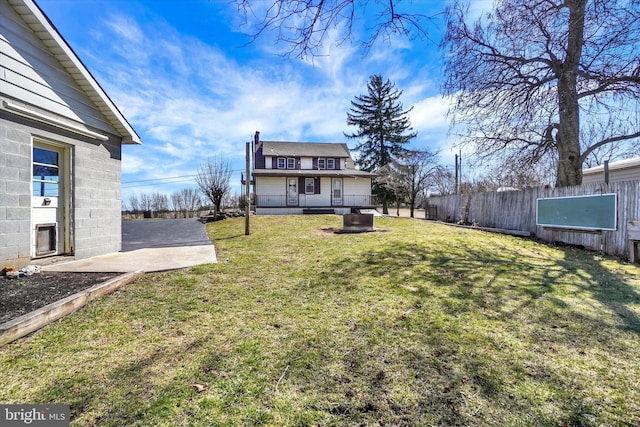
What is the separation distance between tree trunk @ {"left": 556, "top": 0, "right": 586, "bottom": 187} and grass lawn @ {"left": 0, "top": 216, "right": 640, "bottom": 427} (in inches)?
245

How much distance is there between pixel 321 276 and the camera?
546cm

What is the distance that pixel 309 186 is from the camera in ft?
76.9

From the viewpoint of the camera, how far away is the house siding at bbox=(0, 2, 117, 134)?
495cm

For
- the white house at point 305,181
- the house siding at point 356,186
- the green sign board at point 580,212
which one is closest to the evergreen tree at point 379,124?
the white house at point 305,181

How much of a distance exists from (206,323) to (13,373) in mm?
1612

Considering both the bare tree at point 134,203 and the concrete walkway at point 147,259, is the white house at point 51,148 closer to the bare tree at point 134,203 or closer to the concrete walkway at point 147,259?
the concrete walkway at point 147,259

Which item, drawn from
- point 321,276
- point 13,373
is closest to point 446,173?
point 321,276

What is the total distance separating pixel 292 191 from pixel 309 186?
147cm

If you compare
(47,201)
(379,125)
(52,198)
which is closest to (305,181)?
(379,125)

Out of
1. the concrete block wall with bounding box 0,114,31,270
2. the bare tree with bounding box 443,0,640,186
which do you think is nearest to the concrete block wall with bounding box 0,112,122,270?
the concrete block wall with bounding box 0,114,31,270

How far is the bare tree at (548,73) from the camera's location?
6752mm

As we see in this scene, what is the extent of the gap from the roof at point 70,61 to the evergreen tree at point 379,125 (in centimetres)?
2722

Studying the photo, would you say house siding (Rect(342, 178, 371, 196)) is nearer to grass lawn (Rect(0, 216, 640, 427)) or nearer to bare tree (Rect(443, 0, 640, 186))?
bare tree (Rect(443, 0, 640, 186))

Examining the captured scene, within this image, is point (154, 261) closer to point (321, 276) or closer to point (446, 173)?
point (321, 276)
